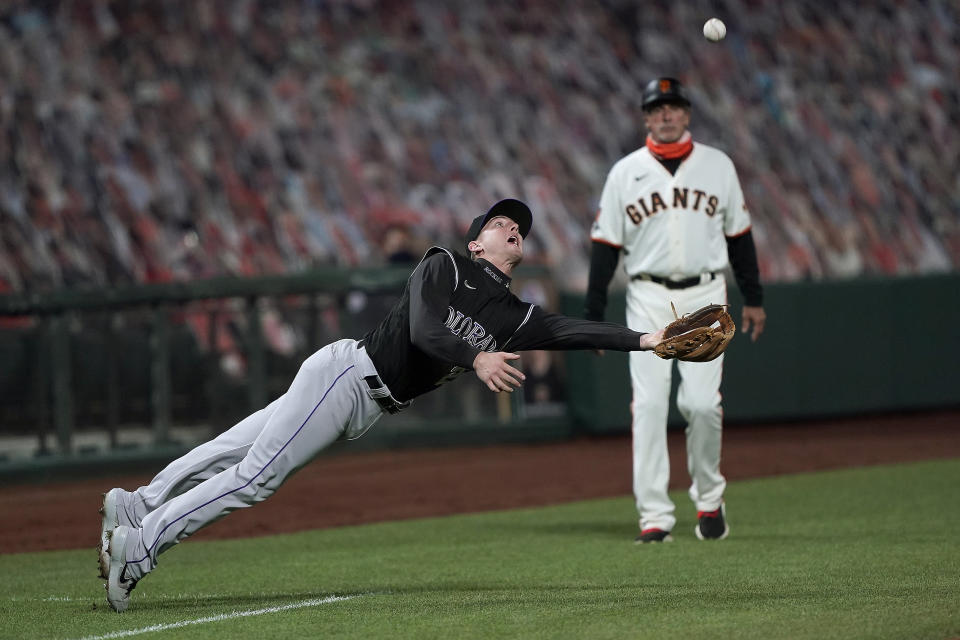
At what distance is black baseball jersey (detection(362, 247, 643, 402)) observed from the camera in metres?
4.25

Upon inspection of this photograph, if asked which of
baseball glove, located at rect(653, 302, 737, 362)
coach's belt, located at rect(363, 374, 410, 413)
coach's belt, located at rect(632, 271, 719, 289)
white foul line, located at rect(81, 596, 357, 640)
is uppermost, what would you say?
coach's belt, located at rect(632, 271, 719, 289)

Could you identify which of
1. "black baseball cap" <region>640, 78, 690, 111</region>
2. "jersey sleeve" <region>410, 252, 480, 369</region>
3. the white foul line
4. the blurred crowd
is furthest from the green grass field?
the blurred crowd

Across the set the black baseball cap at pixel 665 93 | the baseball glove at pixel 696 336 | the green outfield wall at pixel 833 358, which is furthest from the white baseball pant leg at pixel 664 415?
the green outfield wall at pixel 833 358

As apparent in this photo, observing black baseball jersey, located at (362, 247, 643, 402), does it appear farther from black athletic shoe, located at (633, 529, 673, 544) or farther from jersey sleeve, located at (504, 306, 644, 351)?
black athletic shoe, located at (633, 529, 673, 544)

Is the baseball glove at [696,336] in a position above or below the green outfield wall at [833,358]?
above

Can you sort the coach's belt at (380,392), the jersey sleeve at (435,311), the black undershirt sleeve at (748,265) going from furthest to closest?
the black undershirt sleeve at (748,265) < the coach's belt at (380,392) < the jersey sleeve at (435,311)

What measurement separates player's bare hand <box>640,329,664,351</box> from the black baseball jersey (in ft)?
0.08

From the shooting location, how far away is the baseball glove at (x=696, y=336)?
4.17 meters

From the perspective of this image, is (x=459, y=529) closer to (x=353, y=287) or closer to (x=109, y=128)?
(x=353, y=287)

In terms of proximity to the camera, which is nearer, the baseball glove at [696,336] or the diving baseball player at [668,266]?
the baseball glove at [696,336]

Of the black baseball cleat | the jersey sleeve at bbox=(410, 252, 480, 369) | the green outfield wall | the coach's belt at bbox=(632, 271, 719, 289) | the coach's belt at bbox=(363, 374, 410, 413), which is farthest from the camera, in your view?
the green outfield wall

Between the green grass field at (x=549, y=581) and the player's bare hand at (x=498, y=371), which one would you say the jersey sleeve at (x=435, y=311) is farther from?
the green grass field at (x=549, y=581)

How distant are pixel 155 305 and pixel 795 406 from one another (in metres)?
5.91

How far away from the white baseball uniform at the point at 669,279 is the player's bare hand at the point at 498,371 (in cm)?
220
